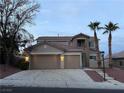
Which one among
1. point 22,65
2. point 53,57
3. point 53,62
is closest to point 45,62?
point 53,62

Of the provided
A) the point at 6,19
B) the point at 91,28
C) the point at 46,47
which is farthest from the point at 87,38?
the point at 6,19

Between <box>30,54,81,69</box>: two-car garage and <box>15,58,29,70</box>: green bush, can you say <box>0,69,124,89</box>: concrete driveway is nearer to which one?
<box>15,58,29,70</box>: green bush

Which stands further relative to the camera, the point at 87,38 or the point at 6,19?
the point at 87,38

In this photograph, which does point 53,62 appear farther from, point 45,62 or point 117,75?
point 117,75

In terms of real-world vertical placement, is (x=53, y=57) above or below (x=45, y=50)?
below

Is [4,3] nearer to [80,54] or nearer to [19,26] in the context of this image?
[19,26]

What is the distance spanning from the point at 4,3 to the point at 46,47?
9.84 m

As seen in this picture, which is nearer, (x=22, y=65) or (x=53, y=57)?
(x=22, y=65)

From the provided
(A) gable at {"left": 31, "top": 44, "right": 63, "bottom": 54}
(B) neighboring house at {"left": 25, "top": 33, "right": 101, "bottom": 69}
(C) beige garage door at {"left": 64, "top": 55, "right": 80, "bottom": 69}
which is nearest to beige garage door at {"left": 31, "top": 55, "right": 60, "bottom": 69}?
(B) neighboring house at {"left": 25, "top": 33, "right": 101, "bottom": 69}

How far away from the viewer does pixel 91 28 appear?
64812mm

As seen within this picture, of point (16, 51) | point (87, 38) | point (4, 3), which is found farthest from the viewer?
point (87, 38)

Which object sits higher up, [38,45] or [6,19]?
[6,19]

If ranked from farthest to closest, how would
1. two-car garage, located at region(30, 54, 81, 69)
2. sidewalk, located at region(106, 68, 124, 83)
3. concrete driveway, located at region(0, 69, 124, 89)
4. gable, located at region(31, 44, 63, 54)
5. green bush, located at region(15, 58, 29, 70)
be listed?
two-car garage, located at region(30, 54, 81, 69) → gable, located at region(31, 44, 63, 54) → green bush, located at region(15, 58, 29, 70) → sidewalk, located at region(106, 68, 124, 83) → concrete driveway, located at region(0, 69, 124, 89)

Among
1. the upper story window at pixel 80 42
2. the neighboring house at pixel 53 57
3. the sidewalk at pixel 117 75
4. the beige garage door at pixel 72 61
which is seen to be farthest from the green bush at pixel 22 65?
the upper story window at pixel 80 42
